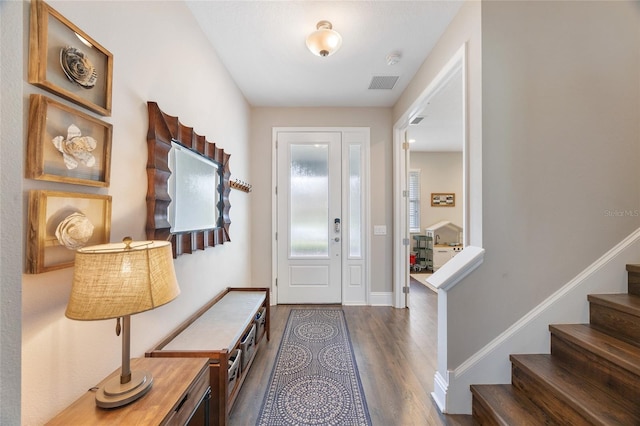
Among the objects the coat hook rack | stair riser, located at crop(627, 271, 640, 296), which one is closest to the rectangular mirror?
the coat hook rack

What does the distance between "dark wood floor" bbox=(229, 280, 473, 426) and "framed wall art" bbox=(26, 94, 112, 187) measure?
163 centimetres

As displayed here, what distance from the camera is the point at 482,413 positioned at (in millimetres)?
1553

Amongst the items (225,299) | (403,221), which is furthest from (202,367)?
(403,221)

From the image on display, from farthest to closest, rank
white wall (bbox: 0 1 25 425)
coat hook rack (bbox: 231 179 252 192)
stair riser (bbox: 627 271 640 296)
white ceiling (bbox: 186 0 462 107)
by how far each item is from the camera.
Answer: coat hook rack (bbox: 231 179 252 192)
white ceiling (bbox: 186 0 462 107)
stair riser (bbox: 627 271 640 296)
white wall (bbox: 0 1 25 425)

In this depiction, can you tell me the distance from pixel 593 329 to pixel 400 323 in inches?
69.2

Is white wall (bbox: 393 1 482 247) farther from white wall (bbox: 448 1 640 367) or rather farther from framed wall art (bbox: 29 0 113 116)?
framed wall art (bbox: 29 0 113 116)

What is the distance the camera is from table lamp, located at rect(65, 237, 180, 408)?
797 mm

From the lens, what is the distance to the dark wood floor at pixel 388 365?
1.68 metres

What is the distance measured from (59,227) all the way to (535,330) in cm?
249

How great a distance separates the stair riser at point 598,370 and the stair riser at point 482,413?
531 mm

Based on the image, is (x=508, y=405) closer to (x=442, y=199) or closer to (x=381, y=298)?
(x=381, y=298)


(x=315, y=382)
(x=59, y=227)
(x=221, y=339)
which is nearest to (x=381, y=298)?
(x=315, y=382)

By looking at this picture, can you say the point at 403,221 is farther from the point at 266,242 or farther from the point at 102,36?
the point at 102,36

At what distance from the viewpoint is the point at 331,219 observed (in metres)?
3.67
